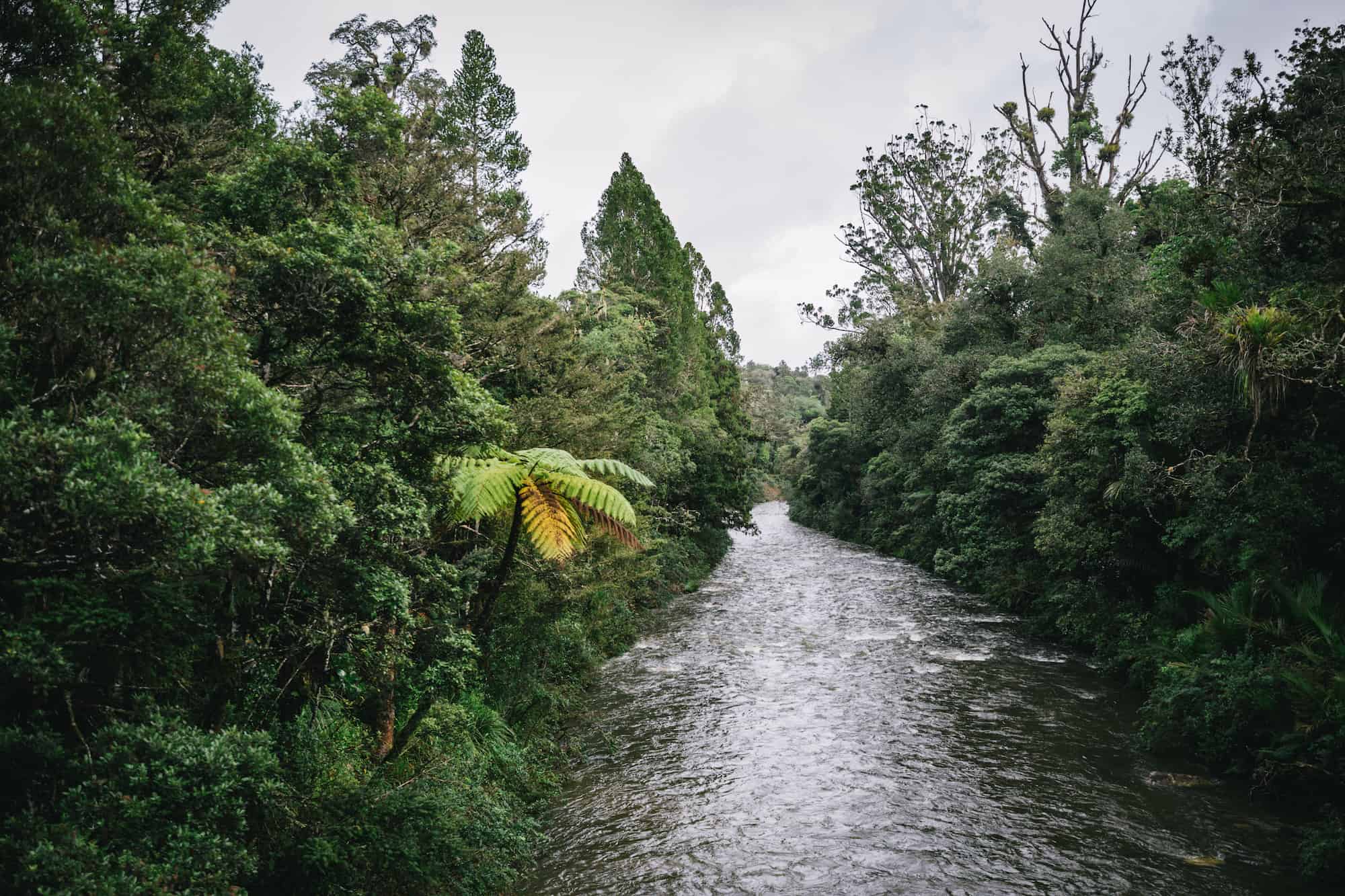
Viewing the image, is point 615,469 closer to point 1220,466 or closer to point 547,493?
point 547,493

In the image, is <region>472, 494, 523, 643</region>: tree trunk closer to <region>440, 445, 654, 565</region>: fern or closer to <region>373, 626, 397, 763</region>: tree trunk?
<region>440, 445, 654, 565</region>: fern

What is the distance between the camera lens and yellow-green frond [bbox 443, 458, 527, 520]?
7.17 m

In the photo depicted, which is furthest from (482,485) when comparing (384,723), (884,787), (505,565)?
(884,787)

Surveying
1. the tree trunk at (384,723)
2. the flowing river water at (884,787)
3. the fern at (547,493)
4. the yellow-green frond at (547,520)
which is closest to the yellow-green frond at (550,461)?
the fern at (547,493)

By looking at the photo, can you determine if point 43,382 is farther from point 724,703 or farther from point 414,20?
point 414,20

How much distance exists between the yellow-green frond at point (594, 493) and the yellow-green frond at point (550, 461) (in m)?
0.09

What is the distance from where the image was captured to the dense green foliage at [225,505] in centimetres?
369

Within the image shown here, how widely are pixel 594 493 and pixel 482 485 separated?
125cm

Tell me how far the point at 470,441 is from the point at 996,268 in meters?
23.5

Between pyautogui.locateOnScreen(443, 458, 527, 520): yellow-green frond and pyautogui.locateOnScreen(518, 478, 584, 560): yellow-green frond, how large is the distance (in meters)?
0.31

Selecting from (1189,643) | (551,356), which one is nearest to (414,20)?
(551,356)

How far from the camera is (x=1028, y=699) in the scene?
11.7m

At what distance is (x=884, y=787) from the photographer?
8.78 metres

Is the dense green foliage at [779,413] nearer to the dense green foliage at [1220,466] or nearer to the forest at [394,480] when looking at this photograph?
the dense green foliage at [1220,466]
